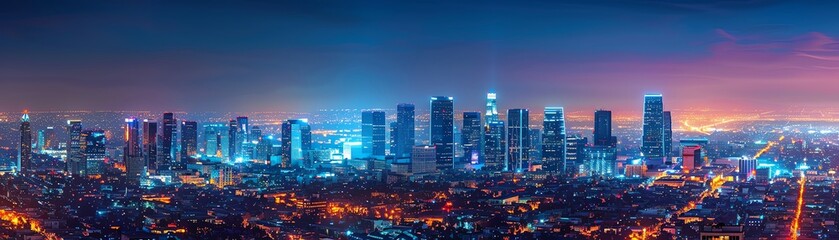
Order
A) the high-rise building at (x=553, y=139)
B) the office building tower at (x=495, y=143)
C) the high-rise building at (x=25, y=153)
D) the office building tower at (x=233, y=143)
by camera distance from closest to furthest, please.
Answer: the high-rise building at (x=25, y=153) < the high-rise building at (x=553, y=139) < the office building tower at (x=495, y=143) < the office building tower at (x=233, y=143)

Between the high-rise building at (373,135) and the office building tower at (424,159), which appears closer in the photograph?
the office building tower at (424,159)

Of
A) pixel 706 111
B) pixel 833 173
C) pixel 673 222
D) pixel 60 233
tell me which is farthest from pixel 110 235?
pixel 833 173

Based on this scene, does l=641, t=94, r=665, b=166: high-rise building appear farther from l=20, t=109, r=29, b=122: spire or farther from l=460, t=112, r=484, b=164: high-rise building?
l=20, t=109, r=29, b=122: spire

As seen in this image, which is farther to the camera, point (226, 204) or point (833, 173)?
point (833, 173)

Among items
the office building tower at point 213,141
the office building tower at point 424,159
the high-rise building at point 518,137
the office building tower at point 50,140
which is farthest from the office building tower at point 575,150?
the office building tower at point 50,140

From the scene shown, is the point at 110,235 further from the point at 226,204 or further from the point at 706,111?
the point at 706,111

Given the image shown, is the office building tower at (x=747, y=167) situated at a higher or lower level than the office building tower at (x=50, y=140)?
lower

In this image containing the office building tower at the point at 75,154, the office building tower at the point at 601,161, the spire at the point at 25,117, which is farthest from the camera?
the office building tower at the point at 601,161

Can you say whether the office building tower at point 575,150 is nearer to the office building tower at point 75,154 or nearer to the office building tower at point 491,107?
the office building tower at point 491,107
